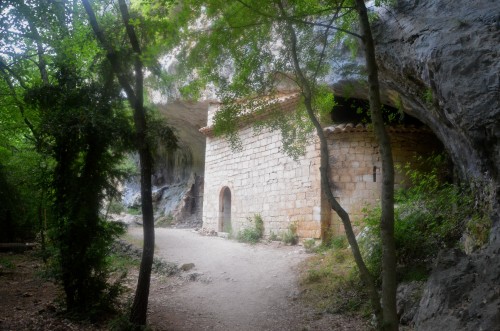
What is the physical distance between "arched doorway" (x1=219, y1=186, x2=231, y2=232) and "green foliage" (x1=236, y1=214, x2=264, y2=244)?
2120mm

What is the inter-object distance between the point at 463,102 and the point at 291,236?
771 cm

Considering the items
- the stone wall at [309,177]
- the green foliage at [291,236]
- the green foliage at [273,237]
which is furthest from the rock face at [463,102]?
the green foliage at [273,237]

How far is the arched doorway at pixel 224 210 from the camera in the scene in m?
14.9

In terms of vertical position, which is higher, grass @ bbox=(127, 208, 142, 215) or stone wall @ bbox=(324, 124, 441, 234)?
stone wall @ bbox=(324, 124, 441, 234)

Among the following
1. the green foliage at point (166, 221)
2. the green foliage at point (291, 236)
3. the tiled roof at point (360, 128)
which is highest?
the tiled roof at point (360, 128)

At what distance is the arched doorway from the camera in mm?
14891

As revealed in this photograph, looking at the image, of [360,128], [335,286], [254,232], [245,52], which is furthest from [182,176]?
[245,52]

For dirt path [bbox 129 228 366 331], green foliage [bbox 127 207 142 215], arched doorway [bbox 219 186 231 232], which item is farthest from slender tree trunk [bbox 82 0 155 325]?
green foliage [bbox 127 207 142 215]

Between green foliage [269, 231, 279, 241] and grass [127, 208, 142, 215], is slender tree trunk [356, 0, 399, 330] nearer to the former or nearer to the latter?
green foliage [269, 231, 279, 241]

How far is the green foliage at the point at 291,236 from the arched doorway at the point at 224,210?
3.74m

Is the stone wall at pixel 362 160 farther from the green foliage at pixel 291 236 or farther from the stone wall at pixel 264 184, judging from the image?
the green foliage at pixel 291 236

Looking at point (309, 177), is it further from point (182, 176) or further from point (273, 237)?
point (182, 176)

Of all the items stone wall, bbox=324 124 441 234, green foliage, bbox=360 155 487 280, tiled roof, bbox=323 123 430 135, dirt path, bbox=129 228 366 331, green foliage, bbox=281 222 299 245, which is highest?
tiled roof, bbox=323 123 430 135

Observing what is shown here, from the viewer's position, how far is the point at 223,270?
9.24 meters
